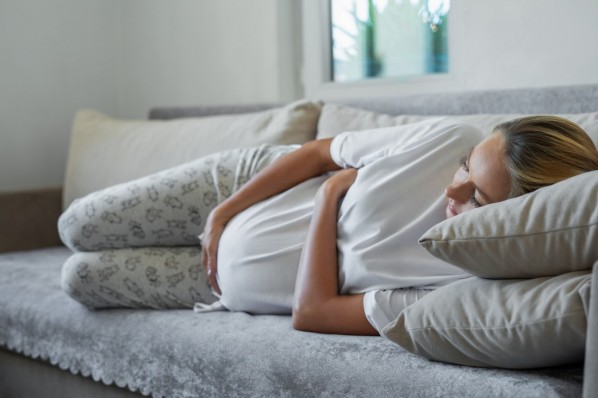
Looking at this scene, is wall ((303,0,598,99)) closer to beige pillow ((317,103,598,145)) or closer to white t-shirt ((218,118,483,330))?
beige pillow ((317,103,598,145))

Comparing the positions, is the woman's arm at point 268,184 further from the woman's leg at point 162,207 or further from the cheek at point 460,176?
the cheek at point 460,176

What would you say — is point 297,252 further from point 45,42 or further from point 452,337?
point 45,42

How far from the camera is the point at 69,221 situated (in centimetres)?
185

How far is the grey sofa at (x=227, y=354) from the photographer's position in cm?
114

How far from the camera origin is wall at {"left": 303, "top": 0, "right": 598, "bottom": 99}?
2.02 m

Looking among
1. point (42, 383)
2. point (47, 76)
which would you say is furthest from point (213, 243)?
point (47, 76)

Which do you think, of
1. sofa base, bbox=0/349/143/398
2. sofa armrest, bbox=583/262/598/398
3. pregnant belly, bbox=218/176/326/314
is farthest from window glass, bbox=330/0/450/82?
sofa armrest, bbox=583/262/598/398

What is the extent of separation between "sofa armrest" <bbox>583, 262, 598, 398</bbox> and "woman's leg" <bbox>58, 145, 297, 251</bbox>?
97 cm

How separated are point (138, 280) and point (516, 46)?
45.3 inches

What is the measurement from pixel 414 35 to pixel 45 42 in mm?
1436

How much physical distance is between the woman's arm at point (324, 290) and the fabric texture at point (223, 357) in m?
0.03

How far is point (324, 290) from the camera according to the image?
4.73ft

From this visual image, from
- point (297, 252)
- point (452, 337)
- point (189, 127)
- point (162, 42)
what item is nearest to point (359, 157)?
point (297, 252)

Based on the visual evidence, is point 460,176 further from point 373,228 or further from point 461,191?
point 373,228
